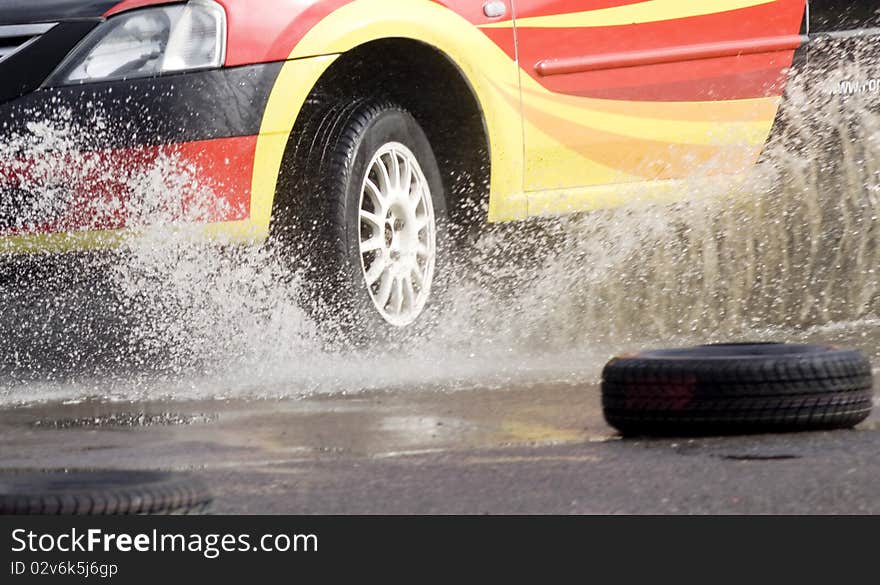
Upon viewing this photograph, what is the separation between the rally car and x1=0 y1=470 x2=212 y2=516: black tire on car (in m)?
1.97

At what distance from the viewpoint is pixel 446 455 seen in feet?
14.1

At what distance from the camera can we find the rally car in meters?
5.64

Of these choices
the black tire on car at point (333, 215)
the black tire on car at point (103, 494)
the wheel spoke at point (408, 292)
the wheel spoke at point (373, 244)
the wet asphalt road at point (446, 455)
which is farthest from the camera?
the wheel spoke at point (408, 292)

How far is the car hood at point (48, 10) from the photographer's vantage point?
5680 mm

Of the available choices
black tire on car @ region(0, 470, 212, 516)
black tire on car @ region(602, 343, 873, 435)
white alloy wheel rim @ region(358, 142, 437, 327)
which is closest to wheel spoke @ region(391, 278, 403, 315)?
white alloy wheel rim @ region(358, 142, 437, 327)

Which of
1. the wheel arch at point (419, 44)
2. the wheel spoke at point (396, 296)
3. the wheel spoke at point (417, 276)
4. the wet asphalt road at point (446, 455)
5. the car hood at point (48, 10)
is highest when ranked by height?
the car hood at point (48, 10)

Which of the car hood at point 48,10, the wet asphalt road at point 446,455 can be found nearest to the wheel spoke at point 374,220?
the wet asphalt road at point 446,455

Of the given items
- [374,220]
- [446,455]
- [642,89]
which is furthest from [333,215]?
[446,455]

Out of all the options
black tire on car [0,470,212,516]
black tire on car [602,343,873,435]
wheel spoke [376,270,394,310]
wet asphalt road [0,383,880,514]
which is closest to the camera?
black tire on car [0,470,212,516]

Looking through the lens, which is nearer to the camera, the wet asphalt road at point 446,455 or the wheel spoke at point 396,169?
the wet asphalt road at point 446,455

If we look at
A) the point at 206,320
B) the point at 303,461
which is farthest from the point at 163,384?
the point at 303,461

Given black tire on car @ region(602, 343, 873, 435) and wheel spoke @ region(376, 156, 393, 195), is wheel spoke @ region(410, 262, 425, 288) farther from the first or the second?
black tire on car @ region(602, 343, 873, 435)

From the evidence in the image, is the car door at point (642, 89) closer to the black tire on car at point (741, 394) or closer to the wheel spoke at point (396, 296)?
the wheel spoke at point (396, 296)

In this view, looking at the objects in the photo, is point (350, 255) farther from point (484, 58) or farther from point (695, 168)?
point (695, 168)
